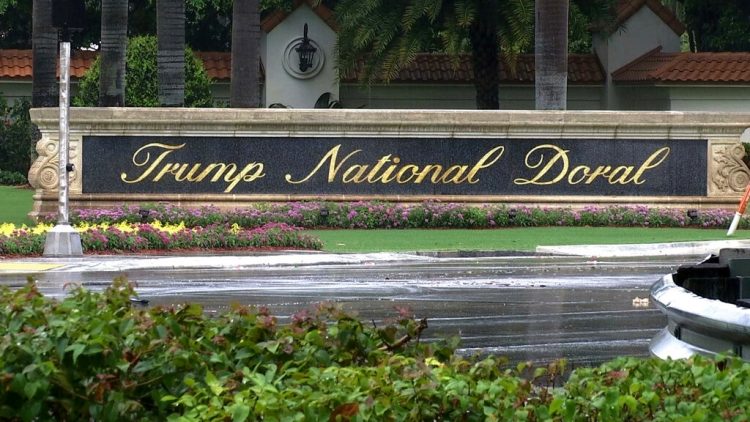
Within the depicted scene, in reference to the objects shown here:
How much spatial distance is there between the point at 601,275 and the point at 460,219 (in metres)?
7.80

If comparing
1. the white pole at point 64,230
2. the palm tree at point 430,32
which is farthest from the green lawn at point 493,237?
the palm tree at point 430,32

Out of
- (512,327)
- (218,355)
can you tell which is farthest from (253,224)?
(218,355)

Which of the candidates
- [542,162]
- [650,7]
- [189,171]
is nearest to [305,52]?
[650,7]

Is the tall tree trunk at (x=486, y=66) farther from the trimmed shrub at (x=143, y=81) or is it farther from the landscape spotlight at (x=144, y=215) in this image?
the landscape spotlight at (x=144, y=215)

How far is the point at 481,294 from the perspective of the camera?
17.9m

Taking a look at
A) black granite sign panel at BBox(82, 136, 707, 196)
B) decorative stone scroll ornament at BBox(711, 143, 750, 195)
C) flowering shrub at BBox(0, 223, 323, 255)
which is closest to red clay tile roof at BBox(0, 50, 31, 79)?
black granite sign panel at BBox(82, 136, 707, 196)

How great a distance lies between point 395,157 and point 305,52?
13312mm

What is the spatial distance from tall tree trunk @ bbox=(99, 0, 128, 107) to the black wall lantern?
9.94 metres

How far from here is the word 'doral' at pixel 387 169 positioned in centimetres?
2911

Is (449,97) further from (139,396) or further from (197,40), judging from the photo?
(139,396)

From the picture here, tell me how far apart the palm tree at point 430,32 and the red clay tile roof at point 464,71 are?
3.24m

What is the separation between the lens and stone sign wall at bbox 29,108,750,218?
28938 mm

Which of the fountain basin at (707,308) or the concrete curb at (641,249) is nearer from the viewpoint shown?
the fountain basin at (707,308)

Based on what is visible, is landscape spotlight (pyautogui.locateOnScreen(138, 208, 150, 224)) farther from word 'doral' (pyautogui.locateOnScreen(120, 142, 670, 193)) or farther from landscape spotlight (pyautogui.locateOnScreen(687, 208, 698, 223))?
landscape spotlight (pyautogui.locateOnScreen(687, 208, 698, 223))
